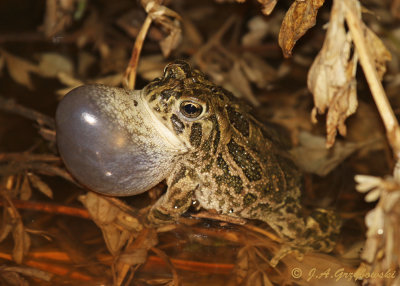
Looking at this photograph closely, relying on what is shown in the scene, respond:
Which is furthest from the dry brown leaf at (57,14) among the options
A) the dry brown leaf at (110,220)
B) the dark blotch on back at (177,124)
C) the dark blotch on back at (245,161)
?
the dark blotch on back at (245,161)

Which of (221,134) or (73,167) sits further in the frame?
(221,134)

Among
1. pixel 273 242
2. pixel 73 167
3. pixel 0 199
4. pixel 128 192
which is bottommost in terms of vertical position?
pixel 273 242

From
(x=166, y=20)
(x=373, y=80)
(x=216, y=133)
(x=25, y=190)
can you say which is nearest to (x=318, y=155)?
(x=216, y=133)

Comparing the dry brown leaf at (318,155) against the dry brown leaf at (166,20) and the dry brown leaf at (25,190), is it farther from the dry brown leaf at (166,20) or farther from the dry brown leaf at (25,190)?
the dry brown leaf at (25,190)

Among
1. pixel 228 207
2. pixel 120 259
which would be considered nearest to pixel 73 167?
pixel 120 259

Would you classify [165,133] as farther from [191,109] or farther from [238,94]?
[238,94]

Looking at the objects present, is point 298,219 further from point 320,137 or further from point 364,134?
point 364,134

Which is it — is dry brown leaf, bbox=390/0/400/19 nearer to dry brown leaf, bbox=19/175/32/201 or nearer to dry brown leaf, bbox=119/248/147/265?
dry brown leaf, bbox=119/248/147/265
